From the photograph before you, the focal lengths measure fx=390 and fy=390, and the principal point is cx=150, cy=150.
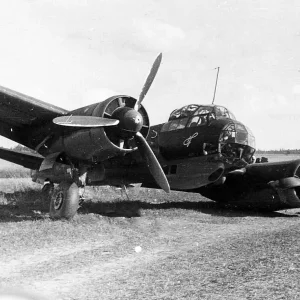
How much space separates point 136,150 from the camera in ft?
41.5

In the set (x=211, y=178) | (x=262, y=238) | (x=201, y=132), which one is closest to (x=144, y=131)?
(x=201, y=132)

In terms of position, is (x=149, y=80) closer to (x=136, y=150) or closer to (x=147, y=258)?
(x=136, y=150)

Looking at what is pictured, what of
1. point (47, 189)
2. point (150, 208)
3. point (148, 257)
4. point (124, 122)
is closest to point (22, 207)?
point (47, 189)

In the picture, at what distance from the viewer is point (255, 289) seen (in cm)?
436

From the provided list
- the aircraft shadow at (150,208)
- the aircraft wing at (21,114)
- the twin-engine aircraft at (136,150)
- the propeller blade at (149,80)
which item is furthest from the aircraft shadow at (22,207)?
the propeller blade at (149,80)

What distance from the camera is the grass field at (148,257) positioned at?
4.60 metres

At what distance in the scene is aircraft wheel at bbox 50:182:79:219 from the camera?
10336 mm

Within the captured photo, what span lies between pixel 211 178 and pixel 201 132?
1499mm

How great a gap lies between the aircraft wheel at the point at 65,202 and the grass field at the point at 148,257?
13.2 inches

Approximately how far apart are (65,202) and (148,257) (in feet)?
14.1

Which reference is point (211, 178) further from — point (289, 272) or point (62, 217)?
point (289, 272)

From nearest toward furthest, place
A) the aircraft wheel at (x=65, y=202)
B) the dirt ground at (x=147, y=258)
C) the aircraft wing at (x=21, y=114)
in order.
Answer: the dirt ground at (x=147, y=258) → the aircraft wing at (x=21, y=114) → the aircraft wheel at (x=65, y=202)

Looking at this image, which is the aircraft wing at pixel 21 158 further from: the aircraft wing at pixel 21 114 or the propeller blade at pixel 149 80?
the propeller blade at pixel 149 80

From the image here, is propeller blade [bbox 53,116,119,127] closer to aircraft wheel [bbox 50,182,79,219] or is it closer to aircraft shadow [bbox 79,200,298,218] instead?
aircraft wheel [bbox 50,182,79,219]
